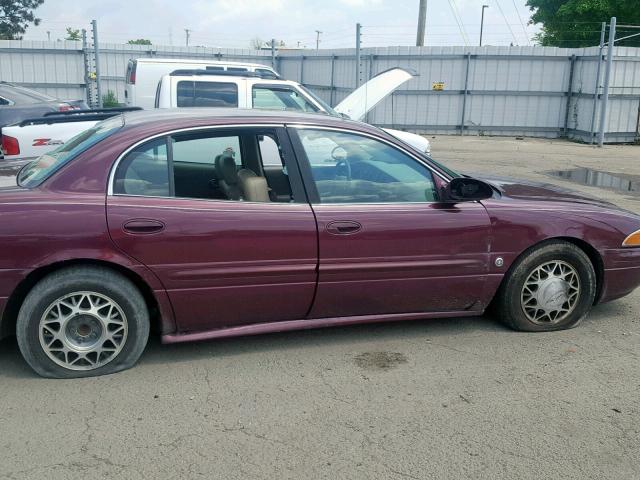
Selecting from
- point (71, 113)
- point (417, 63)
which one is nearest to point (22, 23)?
point (417, 63)

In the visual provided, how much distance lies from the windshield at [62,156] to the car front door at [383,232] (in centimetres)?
122

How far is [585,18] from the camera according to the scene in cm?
3070

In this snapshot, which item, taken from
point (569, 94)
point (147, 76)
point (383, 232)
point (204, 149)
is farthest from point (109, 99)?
point (383, 232)

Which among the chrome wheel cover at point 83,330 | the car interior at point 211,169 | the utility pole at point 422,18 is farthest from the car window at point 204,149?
the utility pole at point 422,18

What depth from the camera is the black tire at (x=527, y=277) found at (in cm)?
466

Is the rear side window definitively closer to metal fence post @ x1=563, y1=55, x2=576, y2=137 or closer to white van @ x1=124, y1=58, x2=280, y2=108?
white van @ x1=124, y1=58, x2=280, y2=108

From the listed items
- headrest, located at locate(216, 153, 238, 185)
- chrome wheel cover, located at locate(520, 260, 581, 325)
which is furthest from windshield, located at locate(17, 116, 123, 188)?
chrome wheel cover, located at locate(520, 260, 581, 325)

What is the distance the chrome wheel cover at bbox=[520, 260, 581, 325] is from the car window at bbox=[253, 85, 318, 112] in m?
5.37

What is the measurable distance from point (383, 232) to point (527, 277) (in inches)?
44.4

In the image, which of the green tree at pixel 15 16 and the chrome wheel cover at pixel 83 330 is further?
the green tree at pixel 15 16

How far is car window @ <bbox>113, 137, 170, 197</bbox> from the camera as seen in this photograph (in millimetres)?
3998

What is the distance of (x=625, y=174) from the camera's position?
13.6 metres

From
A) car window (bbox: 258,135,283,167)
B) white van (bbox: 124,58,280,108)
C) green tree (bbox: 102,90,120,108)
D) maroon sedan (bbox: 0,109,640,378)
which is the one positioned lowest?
maroon sedan (bbox: 0,109,640,378)

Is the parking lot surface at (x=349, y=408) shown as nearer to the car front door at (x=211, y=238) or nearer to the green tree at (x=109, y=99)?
the car front door at (x=211, y=238)
